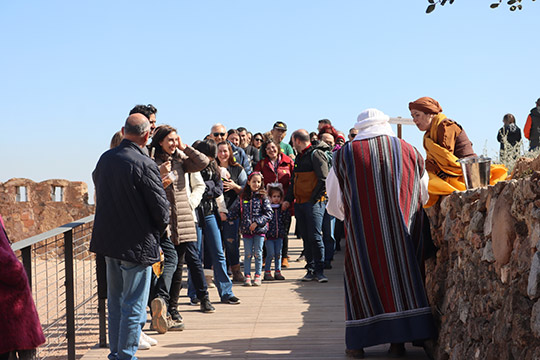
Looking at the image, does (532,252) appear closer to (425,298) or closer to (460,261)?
(460,261)

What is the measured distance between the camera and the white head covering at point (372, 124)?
514 cm

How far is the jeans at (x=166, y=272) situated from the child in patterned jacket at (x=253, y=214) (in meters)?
2.31

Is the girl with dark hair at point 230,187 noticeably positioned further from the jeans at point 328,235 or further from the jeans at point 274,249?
the jeans at point 328,235

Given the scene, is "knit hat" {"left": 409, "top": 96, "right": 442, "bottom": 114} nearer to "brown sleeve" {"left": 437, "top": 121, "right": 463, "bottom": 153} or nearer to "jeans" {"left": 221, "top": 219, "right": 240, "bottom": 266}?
"brown sleeve" {"left": 437, "top": 121, "right": 463, "bottom": 153}

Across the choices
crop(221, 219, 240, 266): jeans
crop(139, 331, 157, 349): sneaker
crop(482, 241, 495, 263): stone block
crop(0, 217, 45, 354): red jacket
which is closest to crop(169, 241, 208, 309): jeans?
crop(139, 331, 157, 349): sneaker

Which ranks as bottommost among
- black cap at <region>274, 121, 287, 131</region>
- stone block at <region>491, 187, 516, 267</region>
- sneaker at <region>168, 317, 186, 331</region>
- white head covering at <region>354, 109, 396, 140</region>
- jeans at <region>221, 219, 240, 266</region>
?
sneaker at <region>168, 317, 186, 331</region>

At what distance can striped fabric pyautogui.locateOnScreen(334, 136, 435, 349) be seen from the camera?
483cm

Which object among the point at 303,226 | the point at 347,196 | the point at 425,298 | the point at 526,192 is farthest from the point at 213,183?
the point at 526,192

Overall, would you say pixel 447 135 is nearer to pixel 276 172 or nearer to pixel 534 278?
pixel 534 278

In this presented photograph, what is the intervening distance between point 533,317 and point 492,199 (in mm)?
916

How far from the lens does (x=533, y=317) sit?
10.4 feet

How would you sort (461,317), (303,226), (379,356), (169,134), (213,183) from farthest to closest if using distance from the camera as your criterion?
1. (303,226)
2. (213,183)
3. (169,134)
4. (379,356)
5. (461,317)

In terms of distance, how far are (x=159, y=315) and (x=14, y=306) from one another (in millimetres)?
3076

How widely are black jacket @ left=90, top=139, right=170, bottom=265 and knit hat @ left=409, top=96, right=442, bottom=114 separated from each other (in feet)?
6.37
